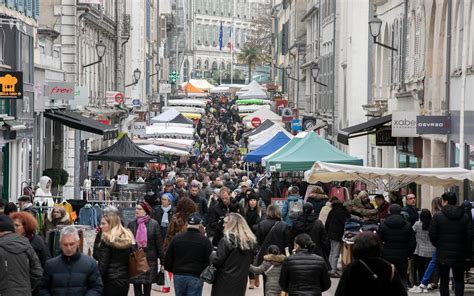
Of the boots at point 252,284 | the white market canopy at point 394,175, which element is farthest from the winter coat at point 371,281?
the white market canopy at point 394,175

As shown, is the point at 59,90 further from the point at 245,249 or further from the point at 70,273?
the point at 70,273

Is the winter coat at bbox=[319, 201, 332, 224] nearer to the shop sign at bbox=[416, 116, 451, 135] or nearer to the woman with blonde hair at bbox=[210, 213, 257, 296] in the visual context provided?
the shop sign at bbox=[416, 116, 451, 135]

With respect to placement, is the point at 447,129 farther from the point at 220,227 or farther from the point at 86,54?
the point at 86,54

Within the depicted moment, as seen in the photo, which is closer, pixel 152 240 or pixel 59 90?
pixel 152 240

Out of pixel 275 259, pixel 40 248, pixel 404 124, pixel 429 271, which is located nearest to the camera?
pixel 40 248

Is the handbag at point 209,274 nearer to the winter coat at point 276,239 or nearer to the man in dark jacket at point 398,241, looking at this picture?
the winter coat at point 276,239

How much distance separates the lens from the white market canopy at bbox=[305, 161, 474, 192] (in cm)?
2166

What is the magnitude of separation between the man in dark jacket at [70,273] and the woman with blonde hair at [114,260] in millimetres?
1477

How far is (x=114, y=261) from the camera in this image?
1387 centimetres

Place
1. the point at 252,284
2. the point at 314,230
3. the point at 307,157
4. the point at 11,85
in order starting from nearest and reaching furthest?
1. the point at 314,230
2. the point at 252,284
3. the point at 11,85
4. the point at 307,157

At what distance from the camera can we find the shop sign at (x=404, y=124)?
28.9m

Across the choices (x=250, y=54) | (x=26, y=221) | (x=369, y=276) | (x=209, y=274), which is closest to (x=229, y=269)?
(x=209, y=274)

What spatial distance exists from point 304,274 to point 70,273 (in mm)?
2560

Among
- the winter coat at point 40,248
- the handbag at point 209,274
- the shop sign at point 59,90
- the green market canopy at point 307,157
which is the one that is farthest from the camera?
the shop sign at point 59,90
